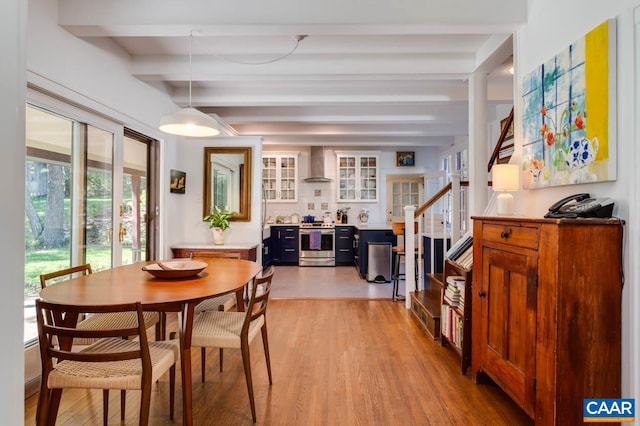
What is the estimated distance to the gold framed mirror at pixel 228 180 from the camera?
183 inches

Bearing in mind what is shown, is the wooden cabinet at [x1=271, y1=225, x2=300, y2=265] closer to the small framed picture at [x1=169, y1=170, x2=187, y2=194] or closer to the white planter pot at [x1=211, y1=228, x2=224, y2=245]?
the white planter pot at [x1=211, y1=228, x2=224, y2=245]

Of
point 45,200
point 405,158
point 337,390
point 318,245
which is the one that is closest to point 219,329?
point 337,390

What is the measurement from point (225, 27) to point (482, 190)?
8.93 feet

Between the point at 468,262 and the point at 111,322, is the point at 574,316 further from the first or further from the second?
the point at 111,322

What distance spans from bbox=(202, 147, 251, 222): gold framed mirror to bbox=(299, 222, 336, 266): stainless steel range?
2.66 meters

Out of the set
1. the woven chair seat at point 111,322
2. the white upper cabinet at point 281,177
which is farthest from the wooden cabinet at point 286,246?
the woven chair seat at point 111,322

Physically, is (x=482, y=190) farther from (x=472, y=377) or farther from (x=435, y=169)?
(x=435, y=169)

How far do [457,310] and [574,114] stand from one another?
5.23 ft

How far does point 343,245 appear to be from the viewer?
23.7 ft

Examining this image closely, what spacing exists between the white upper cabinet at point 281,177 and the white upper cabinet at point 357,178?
3.36 ft

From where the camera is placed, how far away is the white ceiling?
2496 mm

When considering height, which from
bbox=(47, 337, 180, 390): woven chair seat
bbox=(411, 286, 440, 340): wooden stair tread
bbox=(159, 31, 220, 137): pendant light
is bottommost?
bbox=(411, 286, 440, 340): wooden stair tread

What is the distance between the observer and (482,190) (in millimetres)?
3381

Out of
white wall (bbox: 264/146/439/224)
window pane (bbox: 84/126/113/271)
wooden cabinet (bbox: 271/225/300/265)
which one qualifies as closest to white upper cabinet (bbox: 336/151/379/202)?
white wall (bbox: 264/146/439/224)
